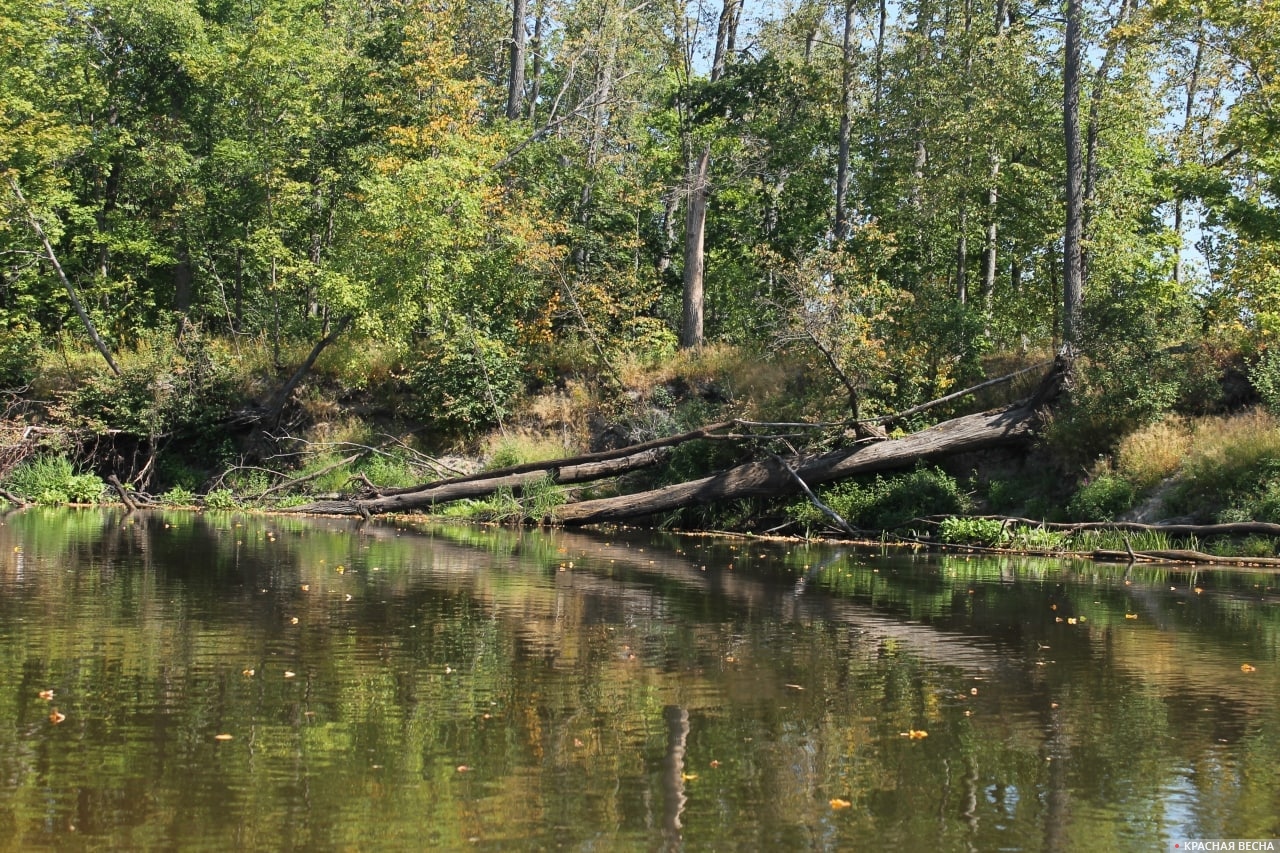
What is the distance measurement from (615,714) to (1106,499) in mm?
16807

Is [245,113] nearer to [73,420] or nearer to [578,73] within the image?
[73,420]

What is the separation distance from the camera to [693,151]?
Result: 3503 centimetres

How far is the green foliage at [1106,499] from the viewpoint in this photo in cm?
2227

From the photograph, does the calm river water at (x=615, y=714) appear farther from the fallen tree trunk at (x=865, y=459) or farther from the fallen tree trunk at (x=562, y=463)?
the fallen tree trunk at (x=562, y=463)

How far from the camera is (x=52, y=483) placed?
28.7 meters

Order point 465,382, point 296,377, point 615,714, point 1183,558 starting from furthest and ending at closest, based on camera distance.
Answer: point 296,377 < point 465,382 < point 1183,558 < point 615,714

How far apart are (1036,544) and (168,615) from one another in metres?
15.4

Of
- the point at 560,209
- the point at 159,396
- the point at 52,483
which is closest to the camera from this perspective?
the point at 52,483

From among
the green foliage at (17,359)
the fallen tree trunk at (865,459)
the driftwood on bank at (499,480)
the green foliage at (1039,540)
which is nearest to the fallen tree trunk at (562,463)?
the driftwood on bank at (499,480)

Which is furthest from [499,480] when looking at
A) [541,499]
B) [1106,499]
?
[1106,499]

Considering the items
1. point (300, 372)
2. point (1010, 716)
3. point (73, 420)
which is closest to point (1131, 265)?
point (300, 372)

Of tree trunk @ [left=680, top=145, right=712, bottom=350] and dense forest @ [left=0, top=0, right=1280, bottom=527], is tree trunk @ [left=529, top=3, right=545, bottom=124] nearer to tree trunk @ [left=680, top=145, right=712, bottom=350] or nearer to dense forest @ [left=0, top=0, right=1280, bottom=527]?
dense forest @ [left=0, top=0, right=1280, bottom=527]

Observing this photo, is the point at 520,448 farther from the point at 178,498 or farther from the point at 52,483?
the point at 52,483

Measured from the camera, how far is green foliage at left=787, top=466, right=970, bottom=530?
23781 millimetres
